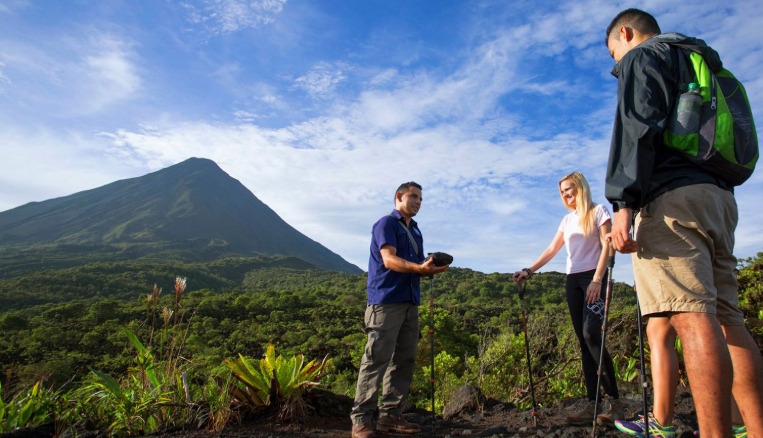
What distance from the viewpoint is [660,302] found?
1.98 meters

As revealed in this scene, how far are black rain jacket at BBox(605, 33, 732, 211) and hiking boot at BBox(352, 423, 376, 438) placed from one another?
209cm

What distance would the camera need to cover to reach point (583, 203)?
11.9ft

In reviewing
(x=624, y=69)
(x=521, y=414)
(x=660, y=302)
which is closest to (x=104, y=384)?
(x=521, y=414)

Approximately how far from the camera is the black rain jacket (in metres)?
2.00

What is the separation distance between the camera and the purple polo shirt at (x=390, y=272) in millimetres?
3471

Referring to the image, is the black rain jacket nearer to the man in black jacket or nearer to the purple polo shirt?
the man in black jacket

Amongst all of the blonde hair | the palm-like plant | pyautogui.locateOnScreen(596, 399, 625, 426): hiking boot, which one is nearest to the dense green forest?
the palm-like plant

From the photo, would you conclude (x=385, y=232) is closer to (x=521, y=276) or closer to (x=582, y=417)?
(x=521, y=276)

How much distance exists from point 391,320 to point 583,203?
5.27 feet

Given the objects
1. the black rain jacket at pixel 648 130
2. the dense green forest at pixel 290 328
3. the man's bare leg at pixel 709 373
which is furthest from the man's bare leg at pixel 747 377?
the dense green forest at pixel 290 328

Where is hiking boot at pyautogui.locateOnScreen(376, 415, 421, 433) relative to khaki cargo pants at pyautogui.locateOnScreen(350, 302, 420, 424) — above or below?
below

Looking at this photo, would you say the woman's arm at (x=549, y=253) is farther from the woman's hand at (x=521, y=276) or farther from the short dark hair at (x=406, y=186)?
the short dark hair at (x=406, y=186)

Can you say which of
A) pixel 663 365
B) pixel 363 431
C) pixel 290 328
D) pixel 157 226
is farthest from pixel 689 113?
pixel 157 226

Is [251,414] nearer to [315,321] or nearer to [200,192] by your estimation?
[315,321]
